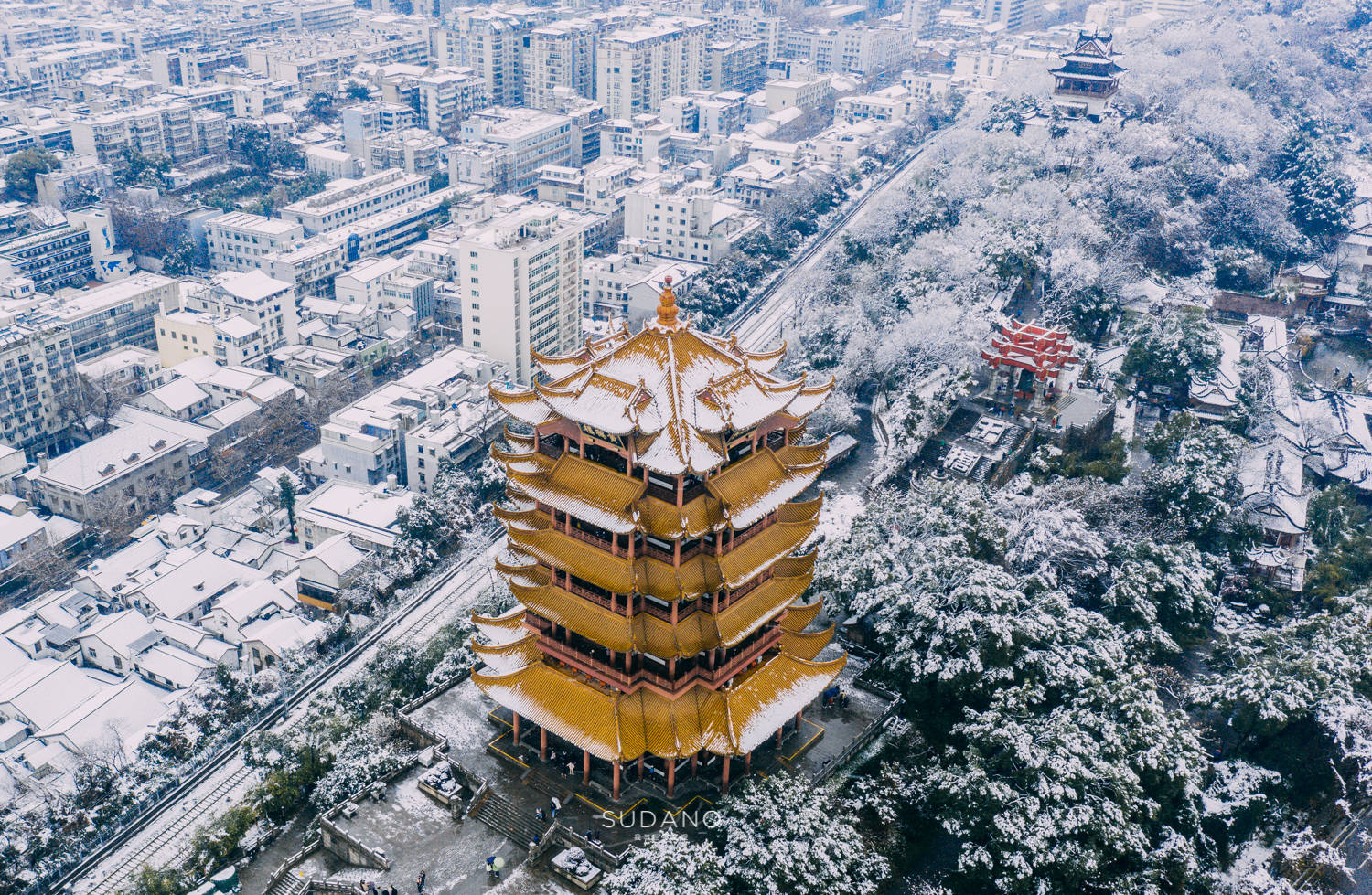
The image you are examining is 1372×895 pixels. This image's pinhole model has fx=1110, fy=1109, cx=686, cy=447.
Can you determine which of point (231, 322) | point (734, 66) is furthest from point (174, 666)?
point (734, 66)

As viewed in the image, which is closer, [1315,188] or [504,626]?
[504,626]

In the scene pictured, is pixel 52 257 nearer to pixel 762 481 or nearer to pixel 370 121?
pixel 370 121

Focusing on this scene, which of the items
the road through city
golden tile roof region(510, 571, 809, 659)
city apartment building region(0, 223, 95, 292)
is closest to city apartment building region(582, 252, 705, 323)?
the road through city

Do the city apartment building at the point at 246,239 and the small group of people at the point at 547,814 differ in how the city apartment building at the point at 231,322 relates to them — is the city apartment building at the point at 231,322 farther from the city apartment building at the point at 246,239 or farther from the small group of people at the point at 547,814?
the small group of people at the point at 547,814

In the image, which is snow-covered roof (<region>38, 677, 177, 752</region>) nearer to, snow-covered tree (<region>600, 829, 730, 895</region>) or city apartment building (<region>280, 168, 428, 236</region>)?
snow-covered tree (<region>600, 829, 730, 895</region>)

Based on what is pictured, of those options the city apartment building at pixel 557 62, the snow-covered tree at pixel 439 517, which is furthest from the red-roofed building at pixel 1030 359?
the city apartment building at pixel 557 62
